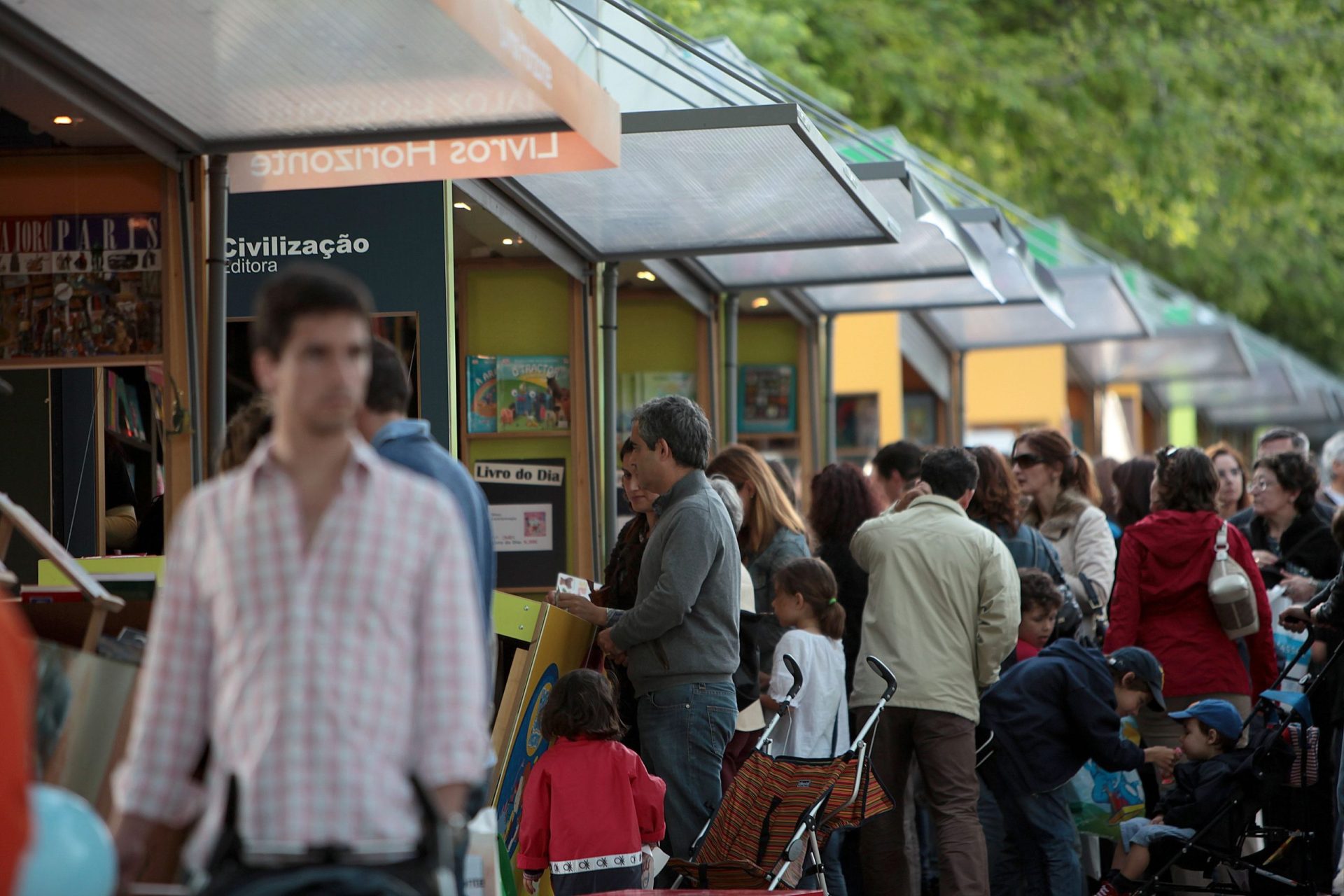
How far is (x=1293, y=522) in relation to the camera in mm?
8852

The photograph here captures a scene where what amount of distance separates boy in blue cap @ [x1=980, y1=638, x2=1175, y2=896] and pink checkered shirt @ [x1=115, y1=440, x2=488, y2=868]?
4.42 metres

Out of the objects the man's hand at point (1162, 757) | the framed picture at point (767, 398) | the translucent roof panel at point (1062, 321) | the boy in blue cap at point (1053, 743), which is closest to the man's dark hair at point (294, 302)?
the boy in blue cap at point (1053, 743)

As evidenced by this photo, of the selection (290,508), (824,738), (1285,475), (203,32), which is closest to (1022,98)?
(1285,475)

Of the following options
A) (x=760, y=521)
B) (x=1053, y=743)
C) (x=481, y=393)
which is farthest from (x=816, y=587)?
(x=481, y=393)

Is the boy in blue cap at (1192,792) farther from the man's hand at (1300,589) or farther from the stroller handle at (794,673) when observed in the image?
the stroller handle at (794,673)

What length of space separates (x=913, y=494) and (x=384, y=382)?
3.69m

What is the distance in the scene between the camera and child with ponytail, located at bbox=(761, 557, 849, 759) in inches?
261

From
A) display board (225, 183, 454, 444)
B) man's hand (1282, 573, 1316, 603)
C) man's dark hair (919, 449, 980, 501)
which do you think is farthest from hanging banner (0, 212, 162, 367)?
man's hand (1282, 573, 1316, 603)

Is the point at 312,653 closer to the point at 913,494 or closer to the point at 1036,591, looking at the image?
the point at 913,494

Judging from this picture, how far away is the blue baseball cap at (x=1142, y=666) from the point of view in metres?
7.20

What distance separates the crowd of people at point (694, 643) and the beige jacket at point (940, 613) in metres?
0.01

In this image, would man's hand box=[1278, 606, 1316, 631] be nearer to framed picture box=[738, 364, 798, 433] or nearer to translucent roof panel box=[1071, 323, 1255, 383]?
framed picture box=[738, 364, 798, 433]

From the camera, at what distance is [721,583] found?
5953 millimetres

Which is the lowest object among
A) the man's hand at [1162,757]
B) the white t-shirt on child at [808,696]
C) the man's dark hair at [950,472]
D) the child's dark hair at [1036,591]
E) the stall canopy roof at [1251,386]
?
the man's hand at [1162,757]
